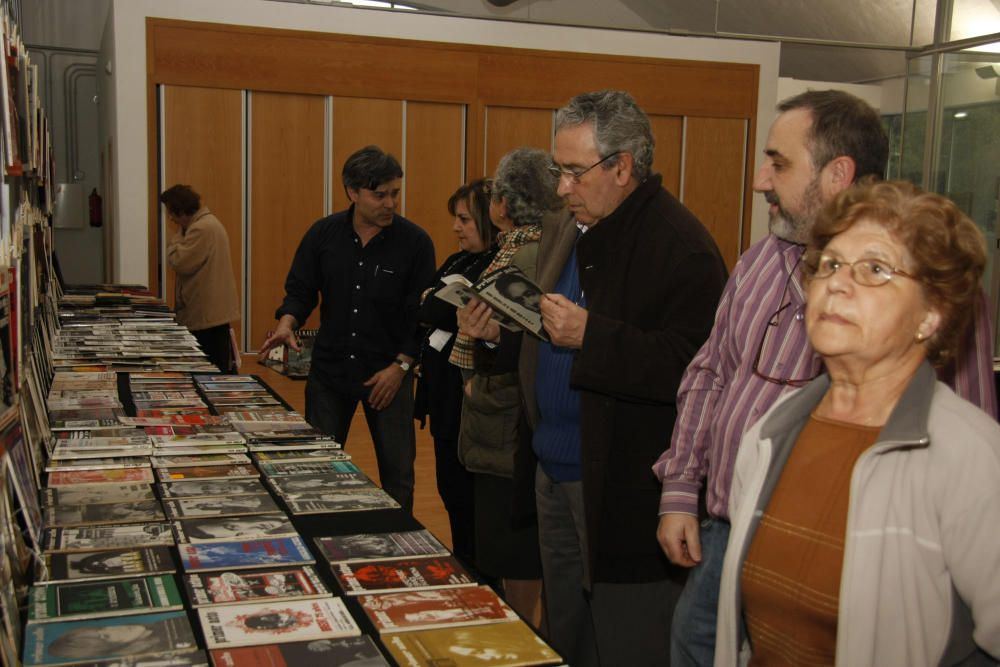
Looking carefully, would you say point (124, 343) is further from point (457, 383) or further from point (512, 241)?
point (512, 241)

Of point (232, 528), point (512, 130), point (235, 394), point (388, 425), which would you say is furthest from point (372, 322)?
point (512, 130)

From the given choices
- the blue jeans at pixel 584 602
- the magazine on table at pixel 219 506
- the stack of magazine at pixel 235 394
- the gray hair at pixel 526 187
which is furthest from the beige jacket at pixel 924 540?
the stack of magazine at pixel 235 394

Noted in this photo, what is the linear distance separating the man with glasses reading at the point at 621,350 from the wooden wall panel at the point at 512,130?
7.31 metres

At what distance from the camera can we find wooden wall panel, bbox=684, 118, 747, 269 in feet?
33.9

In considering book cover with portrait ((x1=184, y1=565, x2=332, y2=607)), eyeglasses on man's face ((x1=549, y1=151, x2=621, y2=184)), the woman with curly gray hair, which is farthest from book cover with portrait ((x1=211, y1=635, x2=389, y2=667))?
the woman with curly gray hair

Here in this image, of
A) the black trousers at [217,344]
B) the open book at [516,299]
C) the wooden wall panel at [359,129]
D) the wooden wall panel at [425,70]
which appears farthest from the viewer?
the wooden wall panel at [359,129]

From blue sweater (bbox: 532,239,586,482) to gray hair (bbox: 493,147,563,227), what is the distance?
588 millimetres

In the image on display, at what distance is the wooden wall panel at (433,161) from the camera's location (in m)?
9.41

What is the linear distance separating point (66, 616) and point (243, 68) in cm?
793

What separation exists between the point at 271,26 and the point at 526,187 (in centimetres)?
649

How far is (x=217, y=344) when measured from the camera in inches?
258

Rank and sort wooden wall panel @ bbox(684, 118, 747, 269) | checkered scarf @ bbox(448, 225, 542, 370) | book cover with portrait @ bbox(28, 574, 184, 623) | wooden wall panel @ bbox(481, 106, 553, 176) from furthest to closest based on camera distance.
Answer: wooden wall panel @ bbox(684, 118, 747, 269) < wooden wall panel @ bbox(481, 106, 553, 176) < checkered scarf @ bbox(448, 225, 542, 370) < book cover with portrait @ bbox(28, 574, 184, 623)

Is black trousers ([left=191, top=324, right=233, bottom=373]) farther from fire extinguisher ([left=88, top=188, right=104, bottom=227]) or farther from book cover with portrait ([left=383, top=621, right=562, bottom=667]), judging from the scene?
fire extinguisher ([left=88, top=188, right=104, bottom=227])

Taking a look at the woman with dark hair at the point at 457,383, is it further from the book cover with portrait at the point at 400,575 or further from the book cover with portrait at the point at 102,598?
the book cover with portrait at the point at 102,598
